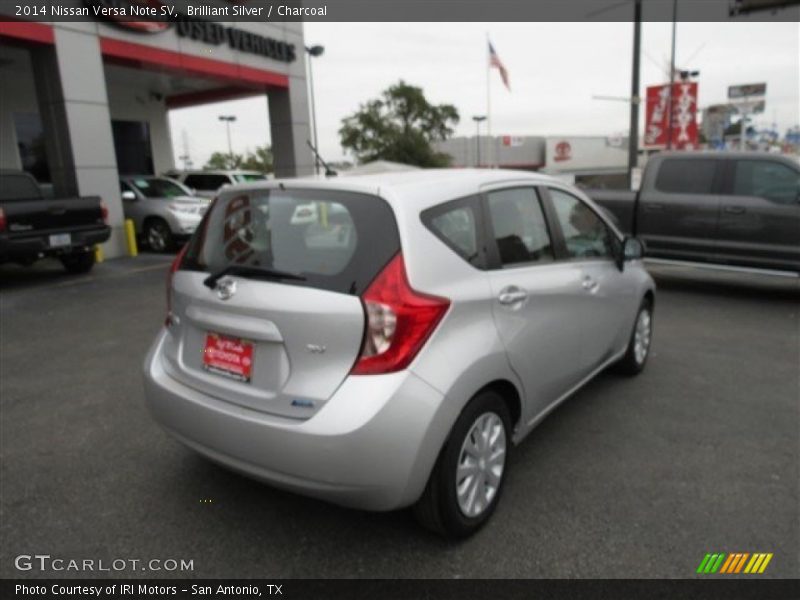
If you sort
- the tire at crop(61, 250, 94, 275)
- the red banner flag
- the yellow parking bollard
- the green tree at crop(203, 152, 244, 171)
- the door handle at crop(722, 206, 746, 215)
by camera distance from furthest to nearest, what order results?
the green tree at crop(203, 152, 244, 171) → the red banner flag → the yellow parking bollard → the tire at crop(61, 250, 94, 275) → the door handle at crop(722, 206, 746, 215)

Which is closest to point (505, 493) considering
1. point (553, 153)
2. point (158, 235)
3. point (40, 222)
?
point (40, 222)

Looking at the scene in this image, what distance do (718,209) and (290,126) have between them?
486 inches

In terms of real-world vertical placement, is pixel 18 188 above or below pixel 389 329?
above

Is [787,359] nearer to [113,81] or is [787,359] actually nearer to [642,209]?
[642,209]

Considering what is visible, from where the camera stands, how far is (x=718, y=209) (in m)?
7.90

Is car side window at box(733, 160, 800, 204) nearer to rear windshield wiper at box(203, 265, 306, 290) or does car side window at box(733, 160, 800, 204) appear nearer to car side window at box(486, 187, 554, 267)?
car side window at box(486, 187, 554, 267)

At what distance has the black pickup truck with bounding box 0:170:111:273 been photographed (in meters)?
8.45

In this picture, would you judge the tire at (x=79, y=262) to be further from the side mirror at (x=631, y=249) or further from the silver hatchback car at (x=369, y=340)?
the side mirror at (x=631, y=249)

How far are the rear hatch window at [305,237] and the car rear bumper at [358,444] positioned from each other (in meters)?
0.44

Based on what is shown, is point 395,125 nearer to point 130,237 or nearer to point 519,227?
point 130,237

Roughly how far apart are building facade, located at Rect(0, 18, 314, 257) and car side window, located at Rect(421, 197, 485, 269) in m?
11.0

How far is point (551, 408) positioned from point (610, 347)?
3.19 feet


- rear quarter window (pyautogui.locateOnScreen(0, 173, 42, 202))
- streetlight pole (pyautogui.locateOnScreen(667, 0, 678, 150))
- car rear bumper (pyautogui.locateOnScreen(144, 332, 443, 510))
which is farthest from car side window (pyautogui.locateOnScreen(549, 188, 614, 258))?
streetlight pole (pyautogui.locateOnScreen(667, 0, 678, 150))
